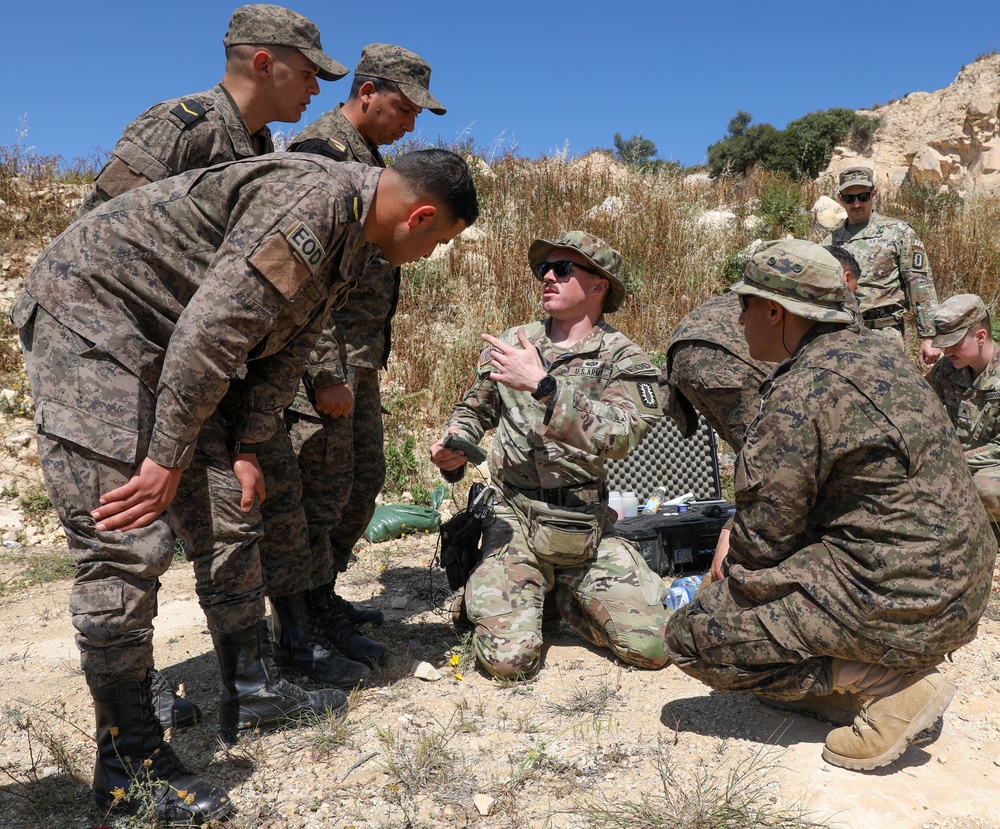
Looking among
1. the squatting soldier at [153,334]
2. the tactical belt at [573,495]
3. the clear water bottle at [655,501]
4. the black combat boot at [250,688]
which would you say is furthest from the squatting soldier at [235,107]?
the clear water bottle at [655,501]

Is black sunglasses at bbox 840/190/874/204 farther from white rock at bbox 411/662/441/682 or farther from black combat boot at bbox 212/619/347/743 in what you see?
black combat boot at bbox 212/619/347/743

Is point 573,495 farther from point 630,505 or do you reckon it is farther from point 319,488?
point 630,505

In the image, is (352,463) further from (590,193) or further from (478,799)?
(590,193)

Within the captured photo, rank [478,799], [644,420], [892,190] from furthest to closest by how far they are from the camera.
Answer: [892,190]
[644,420]
[478,799]

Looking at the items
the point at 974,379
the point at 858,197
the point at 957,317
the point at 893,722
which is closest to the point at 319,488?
the point at 893,722

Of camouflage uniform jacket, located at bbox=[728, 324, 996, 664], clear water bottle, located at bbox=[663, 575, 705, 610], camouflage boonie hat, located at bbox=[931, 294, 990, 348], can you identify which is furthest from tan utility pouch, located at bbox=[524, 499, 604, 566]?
camouflage boonie hat, located at bbox=[931, 294, 990, 348]

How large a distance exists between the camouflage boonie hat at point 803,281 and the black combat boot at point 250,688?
207 centimetres

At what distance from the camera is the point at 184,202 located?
2334 mm

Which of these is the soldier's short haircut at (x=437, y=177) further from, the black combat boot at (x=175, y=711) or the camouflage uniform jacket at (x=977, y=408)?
the camouflage uniform jacket at (x=977, y=408)

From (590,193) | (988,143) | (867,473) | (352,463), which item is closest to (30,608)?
(352,463)

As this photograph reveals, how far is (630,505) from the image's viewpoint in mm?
5020

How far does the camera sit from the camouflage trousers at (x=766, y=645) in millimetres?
2479

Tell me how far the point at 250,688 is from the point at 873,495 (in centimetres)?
215

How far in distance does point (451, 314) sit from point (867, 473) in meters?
6.12
